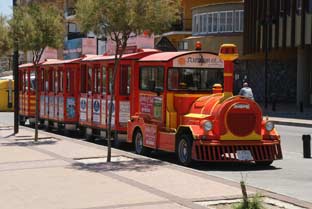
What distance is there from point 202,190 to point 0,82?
3499 centimetres

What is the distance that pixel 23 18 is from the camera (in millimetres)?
19016

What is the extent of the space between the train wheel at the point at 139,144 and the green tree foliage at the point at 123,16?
176 centimetres

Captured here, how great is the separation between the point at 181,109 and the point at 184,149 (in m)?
1.31

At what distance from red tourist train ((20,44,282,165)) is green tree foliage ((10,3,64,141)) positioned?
1311 millimetres

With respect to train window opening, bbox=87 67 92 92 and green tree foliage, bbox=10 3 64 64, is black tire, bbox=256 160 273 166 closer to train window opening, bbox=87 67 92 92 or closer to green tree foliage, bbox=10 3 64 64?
train window opening, bbox=87 67 92 92

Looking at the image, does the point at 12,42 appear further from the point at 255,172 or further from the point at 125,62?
the point at 255,172

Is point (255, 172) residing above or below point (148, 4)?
below

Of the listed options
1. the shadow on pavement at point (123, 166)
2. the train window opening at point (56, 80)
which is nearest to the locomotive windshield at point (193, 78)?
the shadow on pavement at point (123, 166)

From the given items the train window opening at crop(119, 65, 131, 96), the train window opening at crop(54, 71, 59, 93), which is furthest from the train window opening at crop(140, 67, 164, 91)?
the train window opening at crop(54, 71, 59, 93)

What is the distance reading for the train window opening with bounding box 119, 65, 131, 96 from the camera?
17.1 metres

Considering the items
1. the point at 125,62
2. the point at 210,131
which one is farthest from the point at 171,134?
the point at 125,62

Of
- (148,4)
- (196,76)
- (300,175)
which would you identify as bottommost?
(300,175)

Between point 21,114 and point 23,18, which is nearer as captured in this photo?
point 23,18

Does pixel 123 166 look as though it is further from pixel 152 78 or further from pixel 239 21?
pixel 239 21
